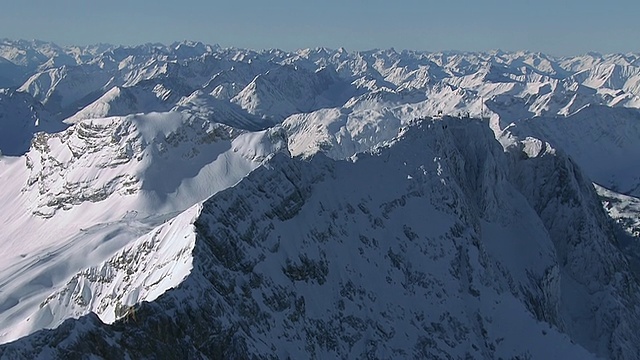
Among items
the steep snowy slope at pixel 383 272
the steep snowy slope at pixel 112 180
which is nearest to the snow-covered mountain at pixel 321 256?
the steep snowy slope at pixel 383 272

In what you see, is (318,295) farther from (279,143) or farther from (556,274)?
(279,143)

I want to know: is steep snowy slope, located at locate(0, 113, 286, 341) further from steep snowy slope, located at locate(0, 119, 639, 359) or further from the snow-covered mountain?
steep snowy slope, located at locate(0, 119, 639, 359)

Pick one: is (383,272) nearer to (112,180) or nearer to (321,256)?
(321,256)

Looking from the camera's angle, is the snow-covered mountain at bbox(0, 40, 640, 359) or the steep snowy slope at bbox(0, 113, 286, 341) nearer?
the snow-covered mountain at bbox(0, 40, 640, 359)

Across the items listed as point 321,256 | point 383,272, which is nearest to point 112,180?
point 321,256

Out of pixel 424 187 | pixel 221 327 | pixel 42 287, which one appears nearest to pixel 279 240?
pixel 221 327

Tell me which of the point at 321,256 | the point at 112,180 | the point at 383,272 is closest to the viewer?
the point at 321,256

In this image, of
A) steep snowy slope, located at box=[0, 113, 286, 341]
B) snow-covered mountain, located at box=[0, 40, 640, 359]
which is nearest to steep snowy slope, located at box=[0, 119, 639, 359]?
snow-covered mountain, located at box=[0, 40, 640, 359]

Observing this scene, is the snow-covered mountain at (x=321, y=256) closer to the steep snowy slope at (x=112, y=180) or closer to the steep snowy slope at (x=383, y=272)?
the steep snowy slope at (x=383, y=272)

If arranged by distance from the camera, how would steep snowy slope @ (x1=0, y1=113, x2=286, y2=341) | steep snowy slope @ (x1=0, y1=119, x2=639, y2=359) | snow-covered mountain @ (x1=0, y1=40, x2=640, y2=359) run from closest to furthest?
steep snowy slope @ (x1=0, y1=119, x2=639, y2=359) → snow-covered mountain @ (x1=0, y1=40, x2=640, y2=359) → steep snowy slope @ (x1=0, y1=113, x2=286, y2=341)
